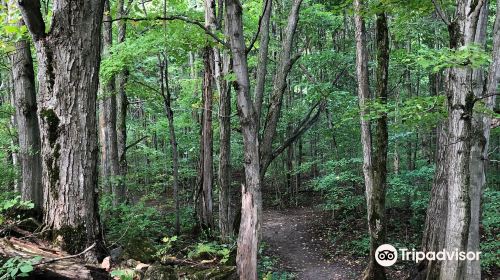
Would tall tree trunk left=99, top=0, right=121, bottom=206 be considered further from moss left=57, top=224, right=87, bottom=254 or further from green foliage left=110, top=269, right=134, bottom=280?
green foliage left=110, top=269, right=134, bottom=280

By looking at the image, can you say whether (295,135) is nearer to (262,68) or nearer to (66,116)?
(262,68)

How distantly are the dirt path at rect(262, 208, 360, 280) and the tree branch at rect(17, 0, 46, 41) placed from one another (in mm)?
9047

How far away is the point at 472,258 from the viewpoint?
7301 mm

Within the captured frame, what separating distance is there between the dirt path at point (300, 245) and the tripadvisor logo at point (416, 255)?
1.22 m

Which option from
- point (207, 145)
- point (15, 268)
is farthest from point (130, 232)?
point (15, 268)

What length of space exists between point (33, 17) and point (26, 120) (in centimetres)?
364

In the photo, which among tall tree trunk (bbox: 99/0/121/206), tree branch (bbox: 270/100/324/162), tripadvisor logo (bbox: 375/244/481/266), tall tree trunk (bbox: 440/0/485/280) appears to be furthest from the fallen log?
tall tree trunk (bbox: 99/0/121/206)

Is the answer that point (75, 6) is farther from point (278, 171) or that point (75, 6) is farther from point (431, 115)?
point (278, 171)

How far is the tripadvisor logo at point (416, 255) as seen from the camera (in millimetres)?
5457

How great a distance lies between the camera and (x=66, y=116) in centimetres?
406

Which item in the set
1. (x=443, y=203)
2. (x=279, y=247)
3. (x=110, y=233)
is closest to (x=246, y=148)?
(x=110, y=233)

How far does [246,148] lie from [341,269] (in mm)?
7930

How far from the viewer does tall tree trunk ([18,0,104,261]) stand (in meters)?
4.02

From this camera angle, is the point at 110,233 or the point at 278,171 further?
the point at 278,171
